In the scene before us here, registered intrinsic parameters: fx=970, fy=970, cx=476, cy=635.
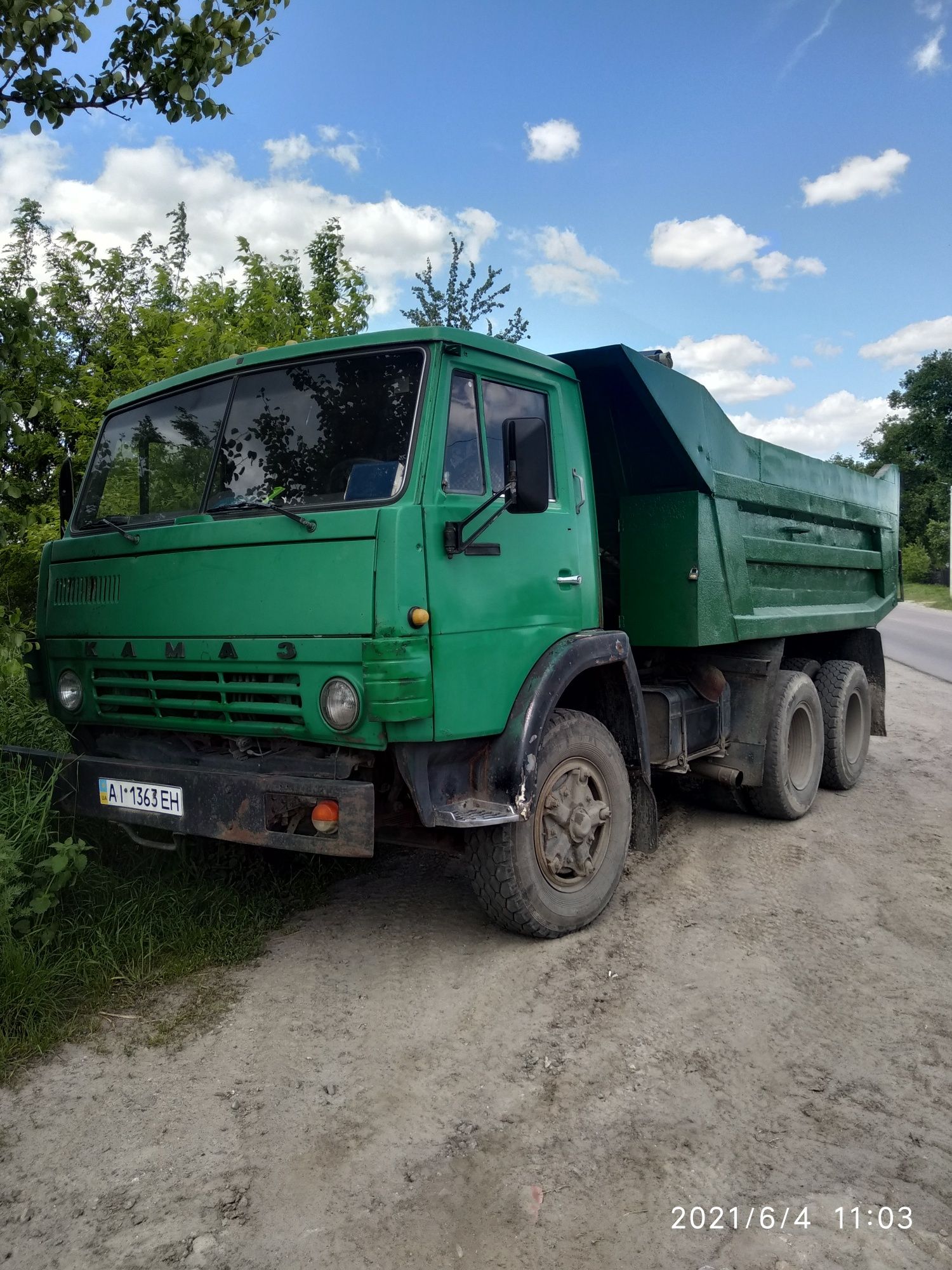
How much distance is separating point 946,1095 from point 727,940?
1.28 metres

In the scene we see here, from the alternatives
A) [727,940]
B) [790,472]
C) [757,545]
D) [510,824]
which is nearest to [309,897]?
[510,824]

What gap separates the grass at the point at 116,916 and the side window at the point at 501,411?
220 cm

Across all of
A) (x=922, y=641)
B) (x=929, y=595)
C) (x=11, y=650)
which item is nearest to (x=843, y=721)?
(x=11, y=650)

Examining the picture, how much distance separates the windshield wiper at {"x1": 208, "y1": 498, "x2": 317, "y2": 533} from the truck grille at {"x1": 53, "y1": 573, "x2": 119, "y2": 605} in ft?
1.80

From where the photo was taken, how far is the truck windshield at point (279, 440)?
367 centimetres

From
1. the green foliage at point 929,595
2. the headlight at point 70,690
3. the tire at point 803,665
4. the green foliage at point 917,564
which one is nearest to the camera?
the headlight at point 70,690

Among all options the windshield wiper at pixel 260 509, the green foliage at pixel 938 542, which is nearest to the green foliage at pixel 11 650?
the windshield wiper at pixel 260 509

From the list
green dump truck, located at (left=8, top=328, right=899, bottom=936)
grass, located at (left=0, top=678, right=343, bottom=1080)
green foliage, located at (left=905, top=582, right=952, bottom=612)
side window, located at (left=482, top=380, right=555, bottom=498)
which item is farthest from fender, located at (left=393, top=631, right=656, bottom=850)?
green foliage, located at (left=905, top=582, right=952, bottom=612)

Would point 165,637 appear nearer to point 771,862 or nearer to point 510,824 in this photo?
point 510,824

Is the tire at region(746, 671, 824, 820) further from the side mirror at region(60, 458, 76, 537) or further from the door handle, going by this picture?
the side mirror at region(60, 458, 76, 537)

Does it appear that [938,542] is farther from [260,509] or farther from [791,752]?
[260,509]

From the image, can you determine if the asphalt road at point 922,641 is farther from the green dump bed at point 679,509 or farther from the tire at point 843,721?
the green dump bed at point 679,509

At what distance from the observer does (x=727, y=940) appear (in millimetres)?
4141

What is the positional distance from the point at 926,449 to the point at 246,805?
2123 inches
